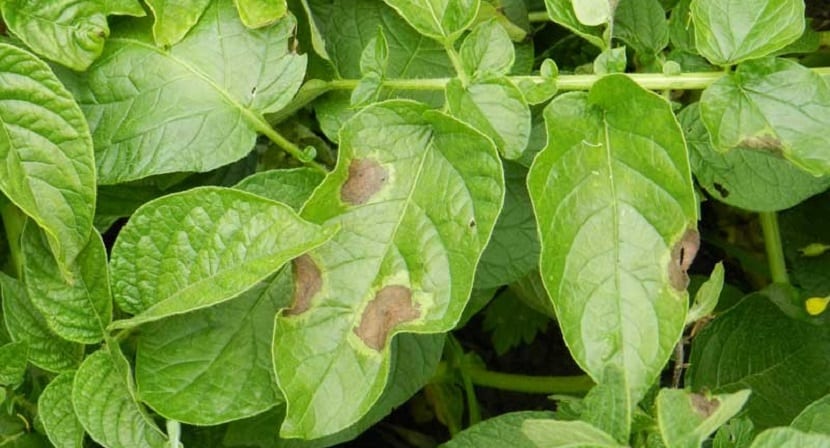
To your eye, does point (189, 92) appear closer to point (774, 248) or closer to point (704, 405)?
point (704, 405)

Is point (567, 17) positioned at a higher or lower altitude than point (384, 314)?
higher

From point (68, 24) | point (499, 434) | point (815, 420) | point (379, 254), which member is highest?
point (68, 24)

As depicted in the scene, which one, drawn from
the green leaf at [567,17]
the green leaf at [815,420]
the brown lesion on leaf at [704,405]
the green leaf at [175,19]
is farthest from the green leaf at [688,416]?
the green leaf at [175,19]

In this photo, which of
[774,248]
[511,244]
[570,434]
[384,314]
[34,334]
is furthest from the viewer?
[774,248]

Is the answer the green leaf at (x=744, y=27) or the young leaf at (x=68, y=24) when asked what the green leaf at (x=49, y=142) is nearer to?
the young leaf at (x=68, y=24)

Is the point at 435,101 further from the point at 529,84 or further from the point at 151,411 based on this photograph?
the point at 151,411

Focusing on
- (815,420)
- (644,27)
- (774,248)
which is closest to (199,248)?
(644,27)

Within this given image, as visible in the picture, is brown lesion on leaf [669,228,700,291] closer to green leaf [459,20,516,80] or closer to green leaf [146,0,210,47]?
green leaf [459,20,516,80]
